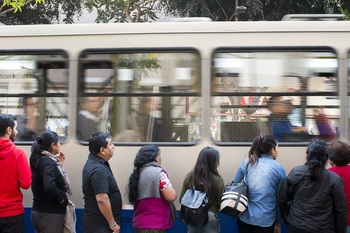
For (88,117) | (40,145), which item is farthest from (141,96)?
(40,145)

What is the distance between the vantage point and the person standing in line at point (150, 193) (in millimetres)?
5254

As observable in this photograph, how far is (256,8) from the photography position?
22797mm

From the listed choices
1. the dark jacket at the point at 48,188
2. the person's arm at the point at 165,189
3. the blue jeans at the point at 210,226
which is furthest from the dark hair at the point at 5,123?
the blue jeans at the point at 210,226

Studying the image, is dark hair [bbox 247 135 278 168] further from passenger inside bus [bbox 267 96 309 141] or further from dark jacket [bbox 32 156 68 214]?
dark jacket [bbox 32 156 68 214]

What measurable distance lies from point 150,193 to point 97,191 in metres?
0.54

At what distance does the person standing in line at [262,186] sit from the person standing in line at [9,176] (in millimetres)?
2242

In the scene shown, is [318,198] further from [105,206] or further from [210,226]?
[105,206]

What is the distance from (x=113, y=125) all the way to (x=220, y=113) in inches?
51.2

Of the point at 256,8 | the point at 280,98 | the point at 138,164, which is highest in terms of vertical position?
the point at 256,8

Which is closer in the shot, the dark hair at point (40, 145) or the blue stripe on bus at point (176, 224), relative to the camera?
the dark hair at point (40, 145)

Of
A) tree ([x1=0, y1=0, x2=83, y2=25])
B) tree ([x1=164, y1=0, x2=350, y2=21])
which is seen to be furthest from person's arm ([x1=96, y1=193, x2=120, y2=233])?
tree ([x1=0, y1=0, x2=83, y2=25])

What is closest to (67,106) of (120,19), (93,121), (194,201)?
(93,121)

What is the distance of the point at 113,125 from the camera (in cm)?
638

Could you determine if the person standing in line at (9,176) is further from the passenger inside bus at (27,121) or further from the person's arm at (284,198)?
the person's arm at (284,198)
